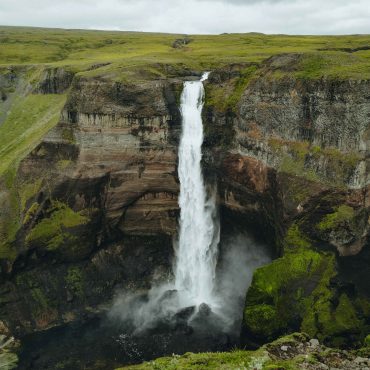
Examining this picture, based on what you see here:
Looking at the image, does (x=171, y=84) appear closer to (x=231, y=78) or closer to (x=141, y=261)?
(x=231, y=78)

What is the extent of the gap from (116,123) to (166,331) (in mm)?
19903

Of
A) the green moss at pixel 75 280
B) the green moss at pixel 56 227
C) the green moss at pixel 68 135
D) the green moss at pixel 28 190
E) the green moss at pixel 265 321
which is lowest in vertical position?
the green moss at pixel 75 280

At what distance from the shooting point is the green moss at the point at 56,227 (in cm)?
4412

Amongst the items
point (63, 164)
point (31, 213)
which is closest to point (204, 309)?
point (31, 213)

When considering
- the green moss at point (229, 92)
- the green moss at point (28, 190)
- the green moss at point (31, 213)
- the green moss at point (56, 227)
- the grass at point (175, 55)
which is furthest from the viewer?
the green moss at point (229, 92)

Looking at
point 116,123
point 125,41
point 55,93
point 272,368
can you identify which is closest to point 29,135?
point 55,93

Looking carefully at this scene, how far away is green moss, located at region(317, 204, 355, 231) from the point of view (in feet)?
116

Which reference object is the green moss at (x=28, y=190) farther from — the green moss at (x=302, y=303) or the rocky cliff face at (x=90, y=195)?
the green moss at (x=302, y=303)

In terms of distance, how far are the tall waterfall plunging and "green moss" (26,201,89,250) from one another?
400 inches

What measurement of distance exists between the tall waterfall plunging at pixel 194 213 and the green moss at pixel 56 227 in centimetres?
1016

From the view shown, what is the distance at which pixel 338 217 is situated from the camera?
3578cm

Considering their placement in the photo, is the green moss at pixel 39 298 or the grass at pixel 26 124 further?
the grass at pixel 26 124

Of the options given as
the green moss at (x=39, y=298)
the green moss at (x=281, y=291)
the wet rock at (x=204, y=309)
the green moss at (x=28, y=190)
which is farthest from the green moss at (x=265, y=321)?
the green moss at (x=28, y=190)

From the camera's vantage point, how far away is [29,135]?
54625mm
